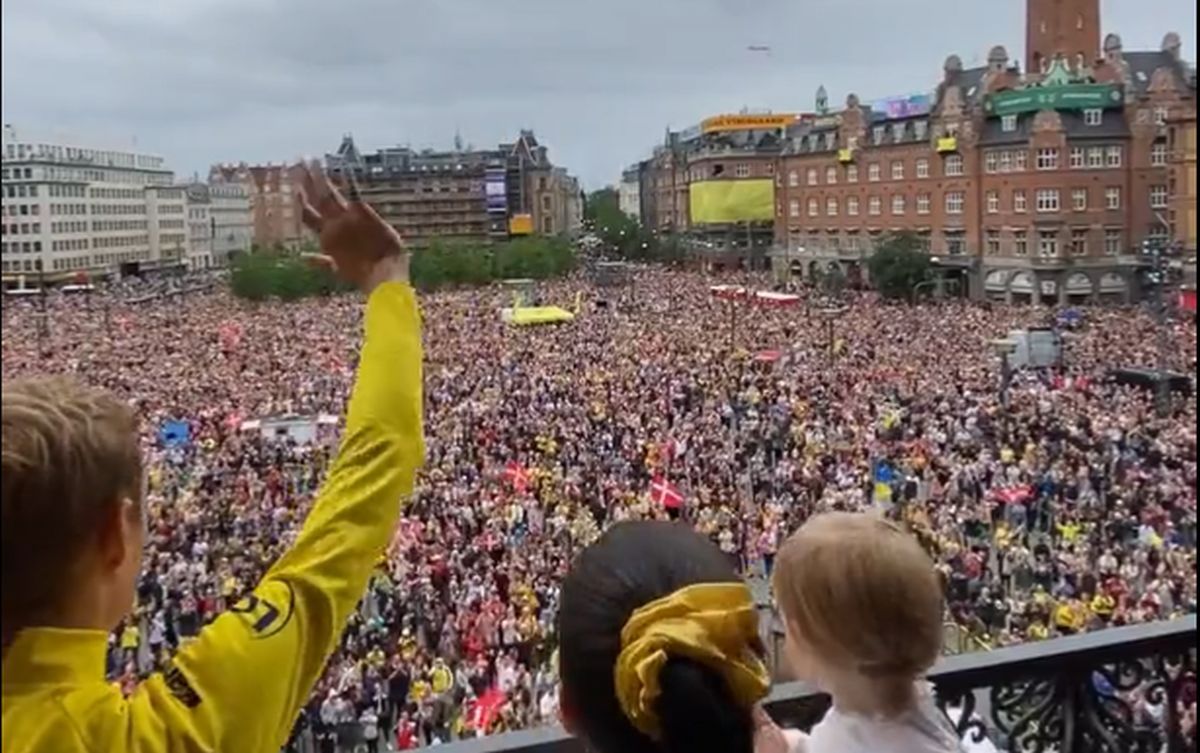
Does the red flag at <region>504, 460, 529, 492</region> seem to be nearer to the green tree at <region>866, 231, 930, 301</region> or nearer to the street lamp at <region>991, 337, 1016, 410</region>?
the green tree at <region>866, 231, 930, 301</region>

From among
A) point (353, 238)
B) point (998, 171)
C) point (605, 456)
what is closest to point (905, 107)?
point (998, 171)

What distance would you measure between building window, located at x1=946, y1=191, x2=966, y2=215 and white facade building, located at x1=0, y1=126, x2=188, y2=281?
77.3 inches

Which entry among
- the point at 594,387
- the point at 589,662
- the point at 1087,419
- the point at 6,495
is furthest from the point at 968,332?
the point at 6,495

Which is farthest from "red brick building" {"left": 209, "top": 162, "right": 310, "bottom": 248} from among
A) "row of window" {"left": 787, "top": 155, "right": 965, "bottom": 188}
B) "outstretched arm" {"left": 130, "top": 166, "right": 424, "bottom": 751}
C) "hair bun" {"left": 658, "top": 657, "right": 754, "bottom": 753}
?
"row of window" {"left": 787, "top": 155, "right": 965, "bottom": 188}

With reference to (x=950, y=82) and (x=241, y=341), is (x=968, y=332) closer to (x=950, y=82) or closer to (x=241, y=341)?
(x=950, y=82)

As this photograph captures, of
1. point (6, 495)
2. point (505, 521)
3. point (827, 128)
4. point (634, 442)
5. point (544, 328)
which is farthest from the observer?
point (634, 442)

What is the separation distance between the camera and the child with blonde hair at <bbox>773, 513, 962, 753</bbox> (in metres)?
0.68

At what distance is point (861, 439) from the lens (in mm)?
4535

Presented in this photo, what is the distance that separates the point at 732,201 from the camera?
329 cm

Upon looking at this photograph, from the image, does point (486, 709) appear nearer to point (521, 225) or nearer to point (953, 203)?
point (521, 225)

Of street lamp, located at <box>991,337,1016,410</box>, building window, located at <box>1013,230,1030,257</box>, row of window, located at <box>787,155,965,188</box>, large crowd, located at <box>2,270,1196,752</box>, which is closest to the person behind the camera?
large crowd, located at <box>2,270,1196,752</box>

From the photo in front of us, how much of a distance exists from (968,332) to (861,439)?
87cm

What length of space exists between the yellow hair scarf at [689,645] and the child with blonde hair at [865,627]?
0.21ft

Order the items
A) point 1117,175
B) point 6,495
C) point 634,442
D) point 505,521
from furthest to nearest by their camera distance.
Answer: point 634,442, point 505,521, point 1117,175, point 6,495
